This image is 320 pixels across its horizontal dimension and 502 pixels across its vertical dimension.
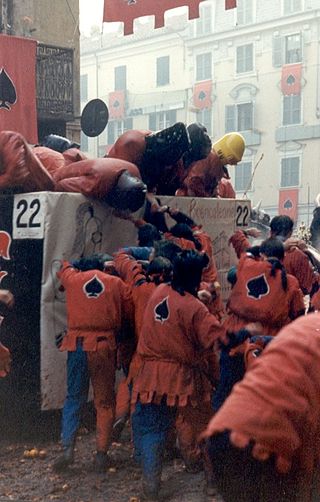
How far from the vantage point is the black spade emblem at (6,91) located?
1375 cm

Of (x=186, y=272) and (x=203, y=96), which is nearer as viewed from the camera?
(x=186, y=272)

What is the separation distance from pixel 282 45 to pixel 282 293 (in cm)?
3980

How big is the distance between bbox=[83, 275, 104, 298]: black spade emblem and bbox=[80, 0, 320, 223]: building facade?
34885 mm

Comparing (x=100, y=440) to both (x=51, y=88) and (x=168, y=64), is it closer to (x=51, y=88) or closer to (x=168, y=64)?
(x=51, y=88)

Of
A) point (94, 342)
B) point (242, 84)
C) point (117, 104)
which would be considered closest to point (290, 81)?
point (242, 84)

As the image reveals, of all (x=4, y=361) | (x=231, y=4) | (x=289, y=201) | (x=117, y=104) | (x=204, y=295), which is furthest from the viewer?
(x=117, y=104)

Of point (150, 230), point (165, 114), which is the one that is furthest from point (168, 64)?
point (150, 230)

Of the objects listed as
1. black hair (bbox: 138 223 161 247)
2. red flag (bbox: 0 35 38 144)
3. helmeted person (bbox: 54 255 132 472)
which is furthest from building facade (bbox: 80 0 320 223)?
helmeted person (bbox: 54 255 132 472)

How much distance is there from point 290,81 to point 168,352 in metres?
39.3

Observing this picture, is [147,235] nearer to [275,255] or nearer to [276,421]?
[275,255]

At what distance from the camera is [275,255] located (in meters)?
5.98

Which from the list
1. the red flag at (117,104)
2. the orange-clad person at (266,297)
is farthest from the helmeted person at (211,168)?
the red flag at (117,104)

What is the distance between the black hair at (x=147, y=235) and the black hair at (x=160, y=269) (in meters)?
0.94

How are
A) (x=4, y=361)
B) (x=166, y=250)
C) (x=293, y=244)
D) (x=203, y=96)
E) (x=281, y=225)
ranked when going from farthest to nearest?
(x=203, y=96) → (x=293, y=244) → (x=281, y=225) → (x=4, y=361) → (x=166, y=250)
